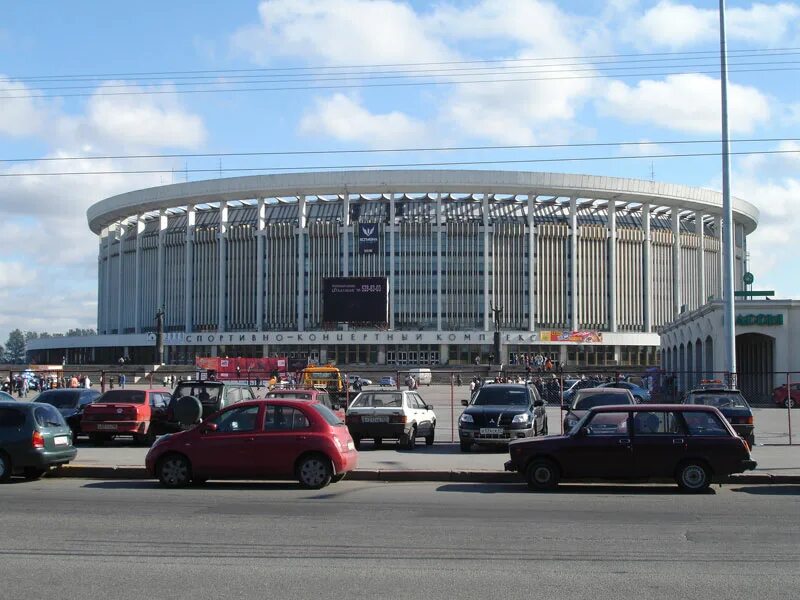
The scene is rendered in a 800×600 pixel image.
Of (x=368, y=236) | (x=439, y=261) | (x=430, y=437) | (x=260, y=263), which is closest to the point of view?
(x=430, y=437)

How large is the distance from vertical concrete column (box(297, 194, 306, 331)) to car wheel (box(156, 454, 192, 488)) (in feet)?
284

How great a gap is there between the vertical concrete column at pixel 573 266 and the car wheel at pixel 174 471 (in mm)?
88568

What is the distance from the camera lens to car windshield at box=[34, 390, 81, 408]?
88.2 ft

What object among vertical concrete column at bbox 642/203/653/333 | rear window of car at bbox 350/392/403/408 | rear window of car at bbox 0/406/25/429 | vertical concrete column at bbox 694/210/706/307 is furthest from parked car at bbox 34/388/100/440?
vertical concrete column at bbox 694/210/706/307

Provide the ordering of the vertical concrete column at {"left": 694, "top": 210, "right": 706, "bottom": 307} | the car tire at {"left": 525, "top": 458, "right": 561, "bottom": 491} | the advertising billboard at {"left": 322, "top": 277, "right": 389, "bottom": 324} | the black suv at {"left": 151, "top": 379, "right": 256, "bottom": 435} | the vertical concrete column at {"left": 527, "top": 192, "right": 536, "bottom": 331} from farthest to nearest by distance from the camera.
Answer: the vertical concrete column at {"left": 694, "top": 210, "right": 706, "bottom": 307} → the vertical concrete column at {"left": 527, "top": 192, "right": 536, "bottom": 331} → the advertising billboard at {"left": 322, "top": 277, "right": 389, "bottom": 324} → the black suv at {"left": 151, "top": 379, "right": 256, "bottom": 435} → the car tire at {"left": 525, "top": 458, "right": 561, "bottom": 491}

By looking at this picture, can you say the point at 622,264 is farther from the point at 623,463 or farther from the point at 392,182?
the point at 623,463

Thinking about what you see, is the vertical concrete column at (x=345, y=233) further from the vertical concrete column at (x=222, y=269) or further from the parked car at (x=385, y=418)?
the parked car at (x=385, y=418)

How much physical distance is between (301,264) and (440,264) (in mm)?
15660

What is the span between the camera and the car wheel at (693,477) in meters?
15.3

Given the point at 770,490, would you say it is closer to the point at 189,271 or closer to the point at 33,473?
the point at 33,473

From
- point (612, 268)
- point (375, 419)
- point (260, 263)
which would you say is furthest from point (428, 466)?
point (260, 263)

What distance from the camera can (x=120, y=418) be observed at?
2459cm

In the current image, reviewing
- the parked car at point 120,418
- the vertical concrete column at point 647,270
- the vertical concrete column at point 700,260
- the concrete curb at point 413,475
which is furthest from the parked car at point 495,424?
the vertical concrete column at point 700,260

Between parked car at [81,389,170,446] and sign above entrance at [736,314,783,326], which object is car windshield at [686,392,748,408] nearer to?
parked car at [81,389,170,446]
